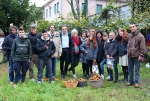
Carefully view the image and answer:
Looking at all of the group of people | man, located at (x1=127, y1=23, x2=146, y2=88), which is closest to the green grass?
the group of people

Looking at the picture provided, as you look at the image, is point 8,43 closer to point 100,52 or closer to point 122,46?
point 100,52

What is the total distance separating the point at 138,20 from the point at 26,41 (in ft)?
21.6

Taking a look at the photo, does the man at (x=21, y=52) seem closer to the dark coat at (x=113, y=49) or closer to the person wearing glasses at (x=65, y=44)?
the person wearing glasses at (x=65, y=44)

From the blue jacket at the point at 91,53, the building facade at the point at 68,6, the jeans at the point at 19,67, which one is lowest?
the jeans at the point at 19,67

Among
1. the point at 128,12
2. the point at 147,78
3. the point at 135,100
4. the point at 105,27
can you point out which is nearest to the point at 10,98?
the point at 135,100

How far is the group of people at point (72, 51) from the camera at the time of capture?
6545 mm

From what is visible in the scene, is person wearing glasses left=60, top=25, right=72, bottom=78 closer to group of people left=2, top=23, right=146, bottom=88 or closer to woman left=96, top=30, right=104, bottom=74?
group of people left=2, top=23, right=146, bottom=88

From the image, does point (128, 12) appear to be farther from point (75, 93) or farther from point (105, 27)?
point (75, 93)

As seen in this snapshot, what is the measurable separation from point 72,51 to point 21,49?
6.58 ft

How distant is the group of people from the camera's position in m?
6.55

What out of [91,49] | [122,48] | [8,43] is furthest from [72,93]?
[8,43]

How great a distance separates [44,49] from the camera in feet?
22.9

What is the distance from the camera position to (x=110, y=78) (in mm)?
7750

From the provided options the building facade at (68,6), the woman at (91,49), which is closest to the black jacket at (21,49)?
the woman at (91,49)
